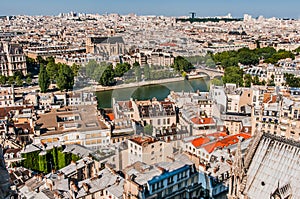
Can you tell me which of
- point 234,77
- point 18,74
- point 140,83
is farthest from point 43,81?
point 234,77

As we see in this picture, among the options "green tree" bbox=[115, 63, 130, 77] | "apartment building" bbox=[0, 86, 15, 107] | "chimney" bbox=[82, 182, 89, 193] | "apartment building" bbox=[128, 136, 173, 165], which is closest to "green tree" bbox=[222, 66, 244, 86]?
"green tree" bbox=[115, 63, 130, 77]

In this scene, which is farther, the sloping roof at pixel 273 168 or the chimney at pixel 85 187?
the chimney at pixel 85 187

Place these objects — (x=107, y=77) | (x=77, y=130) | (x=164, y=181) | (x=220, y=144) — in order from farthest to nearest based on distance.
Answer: (x=107, y=77) < (x=77, y=130) < (x=220, y=144) < (x=164, y=181)

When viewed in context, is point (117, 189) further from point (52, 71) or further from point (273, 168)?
point (52, 71)

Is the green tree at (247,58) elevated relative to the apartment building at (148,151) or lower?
elevated

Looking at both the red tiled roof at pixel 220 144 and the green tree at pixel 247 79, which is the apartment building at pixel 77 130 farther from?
the green tree at pixel 247 79

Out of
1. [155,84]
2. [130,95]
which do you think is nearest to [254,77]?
[155,84]

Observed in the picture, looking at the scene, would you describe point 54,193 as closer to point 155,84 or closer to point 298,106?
point 298,106

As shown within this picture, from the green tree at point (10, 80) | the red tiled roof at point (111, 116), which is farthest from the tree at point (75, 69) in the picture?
the red tiled roof at point (111, 116)

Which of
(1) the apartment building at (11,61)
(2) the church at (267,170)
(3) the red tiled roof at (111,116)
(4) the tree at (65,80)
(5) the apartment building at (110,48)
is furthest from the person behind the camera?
(5) the apartment building at (110,48)
